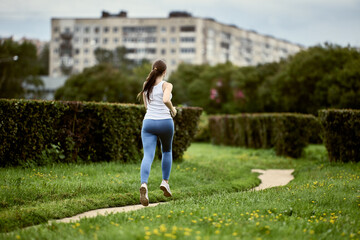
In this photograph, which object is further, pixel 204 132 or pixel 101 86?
pixel 101 86

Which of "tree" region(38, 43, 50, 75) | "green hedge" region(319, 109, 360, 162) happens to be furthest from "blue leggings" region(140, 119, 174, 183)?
"tree" region(38, 43, 50, 75)

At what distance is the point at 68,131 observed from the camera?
39.3 ft

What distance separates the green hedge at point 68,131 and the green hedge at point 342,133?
16.4 feet

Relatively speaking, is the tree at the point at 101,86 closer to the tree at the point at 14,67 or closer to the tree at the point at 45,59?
the tree at the point at 14,67

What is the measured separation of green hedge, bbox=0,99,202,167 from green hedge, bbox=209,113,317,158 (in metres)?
7.27

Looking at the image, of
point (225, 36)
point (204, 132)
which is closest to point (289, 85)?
point (204, 132)

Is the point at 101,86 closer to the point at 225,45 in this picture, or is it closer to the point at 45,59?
the point at 225,45

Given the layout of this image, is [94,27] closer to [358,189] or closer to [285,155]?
[285,155]

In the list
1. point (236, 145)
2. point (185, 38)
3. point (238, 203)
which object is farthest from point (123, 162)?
point (185, 38)

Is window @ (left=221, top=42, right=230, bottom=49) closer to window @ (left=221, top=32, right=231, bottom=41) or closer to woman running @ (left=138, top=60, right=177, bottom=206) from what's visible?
window @ (left=221, top=32, right=231, bottom=41)

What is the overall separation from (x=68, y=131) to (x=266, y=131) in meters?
13.7

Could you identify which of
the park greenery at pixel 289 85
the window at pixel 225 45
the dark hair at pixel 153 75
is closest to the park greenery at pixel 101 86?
the park greenery at pixel 289 85

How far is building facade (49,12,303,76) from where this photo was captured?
10412 centimetres

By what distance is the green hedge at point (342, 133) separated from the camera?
14805 mm
